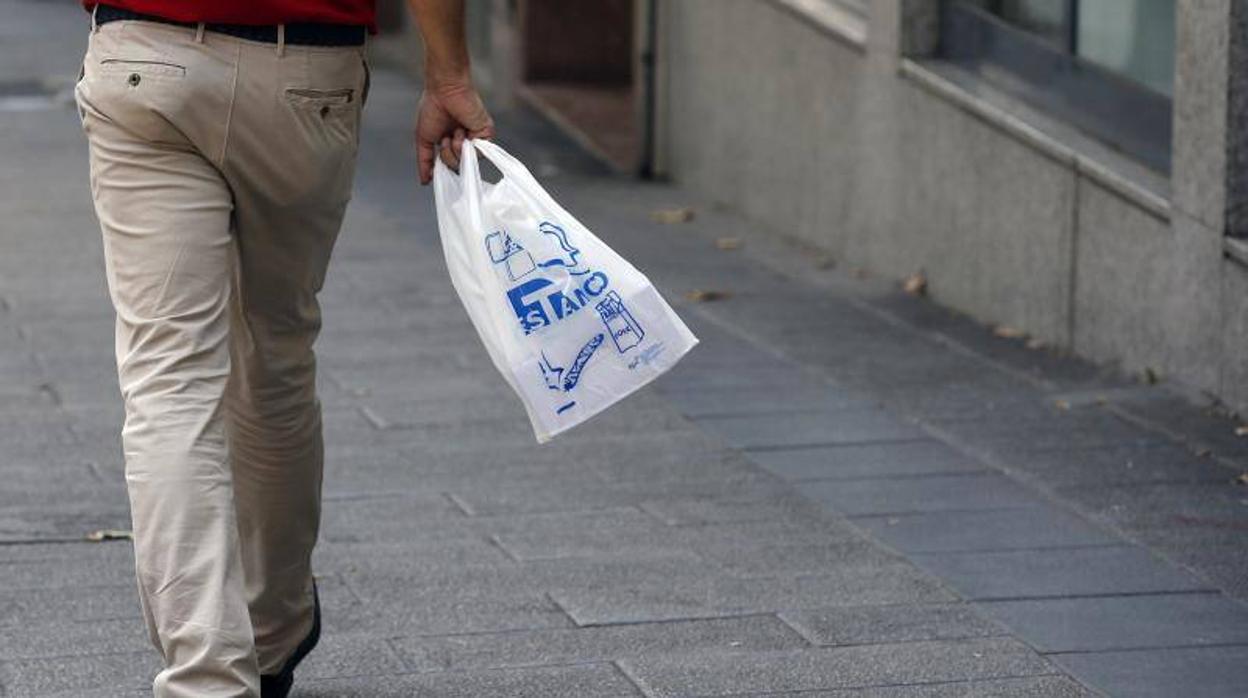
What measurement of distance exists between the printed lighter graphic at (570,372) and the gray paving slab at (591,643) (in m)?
0.72

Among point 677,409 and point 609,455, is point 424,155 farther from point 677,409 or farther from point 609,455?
point 677,409

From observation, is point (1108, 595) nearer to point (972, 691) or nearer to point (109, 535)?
point (972, 691)

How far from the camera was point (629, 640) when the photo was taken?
15.8 feet

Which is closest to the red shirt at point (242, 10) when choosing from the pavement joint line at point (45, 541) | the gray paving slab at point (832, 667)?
the gray paving slab at point (832, 667)

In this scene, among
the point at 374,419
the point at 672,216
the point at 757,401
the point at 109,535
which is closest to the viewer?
the point at 109,535

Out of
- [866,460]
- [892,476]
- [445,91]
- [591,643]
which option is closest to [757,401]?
[866,460]

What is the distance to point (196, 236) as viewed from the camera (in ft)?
12.6

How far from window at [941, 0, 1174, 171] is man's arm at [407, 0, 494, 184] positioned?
3.79m

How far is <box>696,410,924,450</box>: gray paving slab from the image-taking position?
21.8 ft

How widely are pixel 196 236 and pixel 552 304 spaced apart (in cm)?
62

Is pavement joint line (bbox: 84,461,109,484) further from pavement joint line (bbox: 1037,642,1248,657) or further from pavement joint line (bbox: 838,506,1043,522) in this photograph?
pavement joint line (bbox: 1037,642,1248,657)

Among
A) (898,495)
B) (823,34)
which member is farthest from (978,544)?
(823,34)

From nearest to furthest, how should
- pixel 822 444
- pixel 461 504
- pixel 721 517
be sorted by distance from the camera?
pixel 721 517
pixel 461 504
pixel 822 444

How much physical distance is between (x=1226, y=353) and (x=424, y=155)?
3324mm
